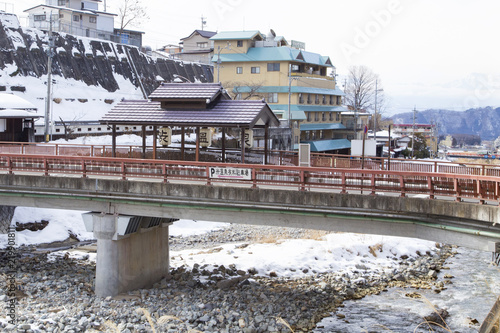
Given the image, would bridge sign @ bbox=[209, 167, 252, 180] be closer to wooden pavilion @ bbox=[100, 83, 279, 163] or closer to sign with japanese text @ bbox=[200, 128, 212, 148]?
wooden pavilion @ bbox=[100, 83, 279, 163]

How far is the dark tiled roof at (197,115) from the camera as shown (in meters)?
21.9

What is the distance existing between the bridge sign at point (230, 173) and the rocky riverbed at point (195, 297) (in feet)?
16.1

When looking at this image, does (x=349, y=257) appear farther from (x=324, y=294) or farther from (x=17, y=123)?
(x=17, y=123)

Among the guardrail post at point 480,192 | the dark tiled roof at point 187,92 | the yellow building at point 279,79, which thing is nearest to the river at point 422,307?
the guardrail post at point 480,192

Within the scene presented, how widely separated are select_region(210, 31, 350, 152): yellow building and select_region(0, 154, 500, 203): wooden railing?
120ft

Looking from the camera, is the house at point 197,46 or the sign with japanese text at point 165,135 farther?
the house at point 197,46

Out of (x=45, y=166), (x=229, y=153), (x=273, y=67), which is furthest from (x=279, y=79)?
(x=45, y=166)

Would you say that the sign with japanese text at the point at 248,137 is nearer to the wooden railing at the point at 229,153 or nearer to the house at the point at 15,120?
the wooden railing at the point at 229,153

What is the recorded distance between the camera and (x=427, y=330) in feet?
62.8

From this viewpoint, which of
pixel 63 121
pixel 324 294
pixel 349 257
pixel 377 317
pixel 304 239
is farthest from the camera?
pixel 63 121

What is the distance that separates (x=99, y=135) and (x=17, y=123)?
13.8 meters

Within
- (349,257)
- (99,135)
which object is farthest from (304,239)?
(99,135)

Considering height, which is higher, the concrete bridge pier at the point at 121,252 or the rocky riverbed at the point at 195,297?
the concrete bridge pier at the point at 121,252

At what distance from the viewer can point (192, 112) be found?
23062 mm
